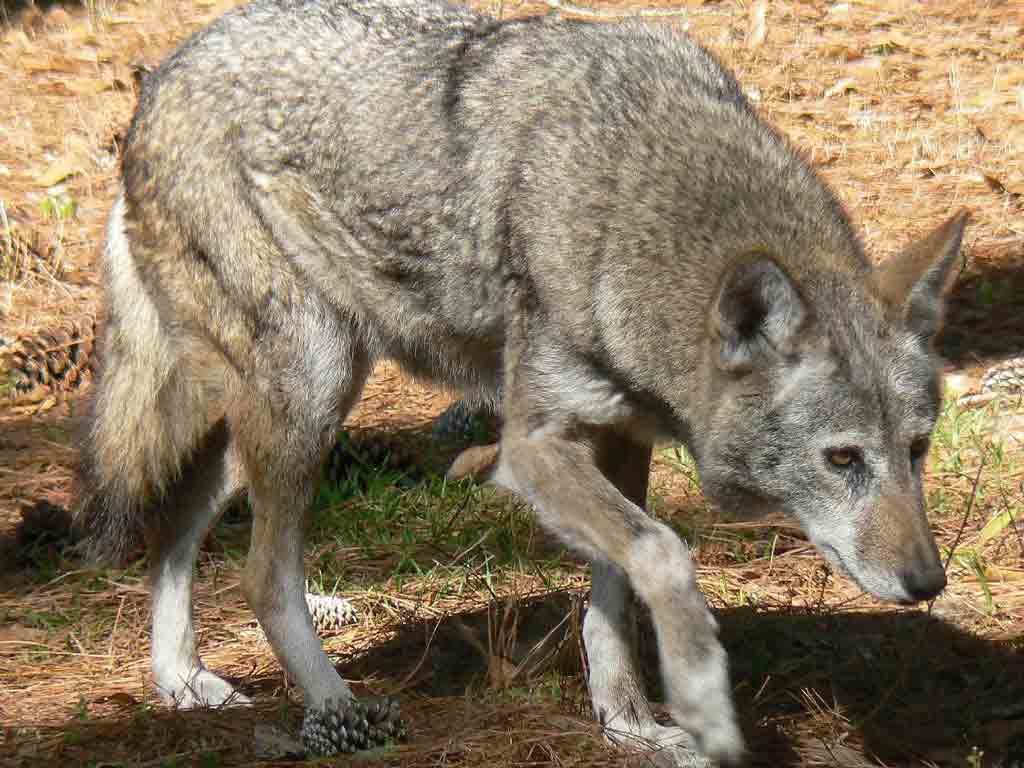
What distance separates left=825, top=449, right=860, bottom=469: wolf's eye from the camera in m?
3.52

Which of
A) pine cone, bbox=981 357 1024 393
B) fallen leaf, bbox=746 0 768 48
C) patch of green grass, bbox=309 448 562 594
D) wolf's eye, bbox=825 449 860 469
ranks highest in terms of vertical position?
fallen leaf, bbox=746 0 768 48

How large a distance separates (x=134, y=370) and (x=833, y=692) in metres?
2.51

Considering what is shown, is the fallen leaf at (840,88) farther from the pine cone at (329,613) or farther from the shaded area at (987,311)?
the pine cone at (329,613)

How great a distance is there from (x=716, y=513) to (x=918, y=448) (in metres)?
1.99

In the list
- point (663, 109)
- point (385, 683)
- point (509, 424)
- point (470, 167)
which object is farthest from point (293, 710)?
point (663, 109)

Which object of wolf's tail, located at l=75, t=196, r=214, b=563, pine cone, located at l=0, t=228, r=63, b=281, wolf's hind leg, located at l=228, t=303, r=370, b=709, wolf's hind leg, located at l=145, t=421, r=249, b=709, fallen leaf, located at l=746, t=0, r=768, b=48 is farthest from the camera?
fallen leaf, located at l=746, t=0, r=768, b=48

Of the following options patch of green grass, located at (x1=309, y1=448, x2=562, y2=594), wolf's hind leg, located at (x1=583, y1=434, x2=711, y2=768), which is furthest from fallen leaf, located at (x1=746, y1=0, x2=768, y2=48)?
wolf's hind leg, located at (x1=583, y1=434, x2=711, y2=768)

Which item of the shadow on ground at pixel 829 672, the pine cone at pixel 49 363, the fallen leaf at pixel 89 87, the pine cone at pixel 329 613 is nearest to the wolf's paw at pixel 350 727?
the shadow on ground at pixel 829 672

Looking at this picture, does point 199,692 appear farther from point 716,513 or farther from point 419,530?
point 716,513

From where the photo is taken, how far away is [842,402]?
138 inches

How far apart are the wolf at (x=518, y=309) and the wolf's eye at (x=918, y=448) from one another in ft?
0.05

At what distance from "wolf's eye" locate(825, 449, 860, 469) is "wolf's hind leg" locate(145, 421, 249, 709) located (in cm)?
202

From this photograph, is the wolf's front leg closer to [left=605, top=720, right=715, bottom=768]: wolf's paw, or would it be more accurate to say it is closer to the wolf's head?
[left=605, top=720, right=715, bottom=768]: wolf's paw

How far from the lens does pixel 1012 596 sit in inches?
187
